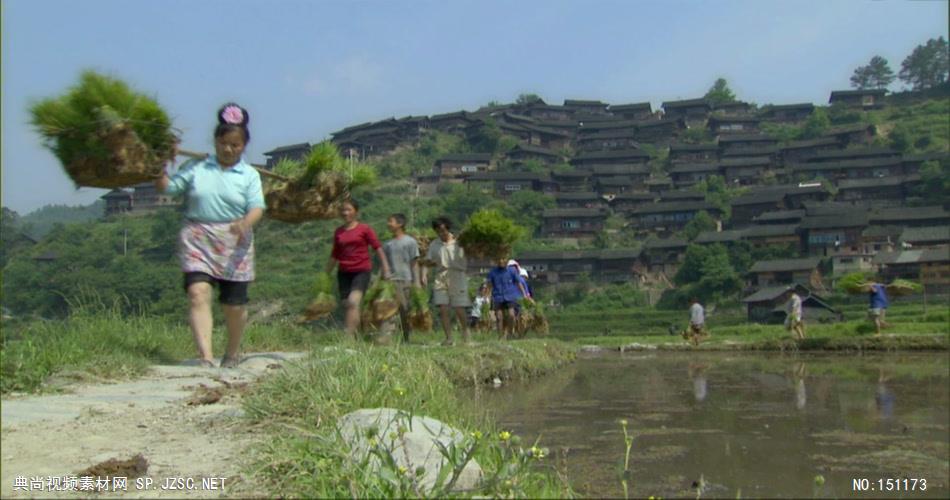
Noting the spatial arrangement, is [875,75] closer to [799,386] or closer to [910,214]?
[910,214]

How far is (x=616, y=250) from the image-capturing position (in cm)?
4862

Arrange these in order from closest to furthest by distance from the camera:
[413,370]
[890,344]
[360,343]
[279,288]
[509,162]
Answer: [413,370] < [360,343] < [890,344] < [279,288] < [509,162]

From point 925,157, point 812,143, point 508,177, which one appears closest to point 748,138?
Result: point 812,143

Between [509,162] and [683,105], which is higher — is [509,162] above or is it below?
below

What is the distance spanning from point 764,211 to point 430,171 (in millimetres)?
24570

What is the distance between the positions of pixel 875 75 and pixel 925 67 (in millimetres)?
4782

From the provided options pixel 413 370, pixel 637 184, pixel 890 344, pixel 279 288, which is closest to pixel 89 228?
pixel 279 288

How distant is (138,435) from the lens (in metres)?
3.08

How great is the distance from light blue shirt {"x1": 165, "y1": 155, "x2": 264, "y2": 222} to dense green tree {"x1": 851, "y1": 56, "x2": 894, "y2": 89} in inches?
3334

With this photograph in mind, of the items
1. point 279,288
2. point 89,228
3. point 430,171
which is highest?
point 430,171

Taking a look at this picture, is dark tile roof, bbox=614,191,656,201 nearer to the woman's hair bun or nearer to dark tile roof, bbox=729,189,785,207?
dark tile roof, bbox=729,189,785,207

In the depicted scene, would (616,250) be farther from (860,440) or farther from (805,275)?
(860,440)

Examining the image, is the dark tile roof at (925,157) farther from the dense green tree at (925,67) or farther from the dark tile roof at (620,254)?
the dense green tree at (925,67)

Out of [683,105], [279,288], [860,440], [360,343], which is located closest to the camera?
[860,440]
